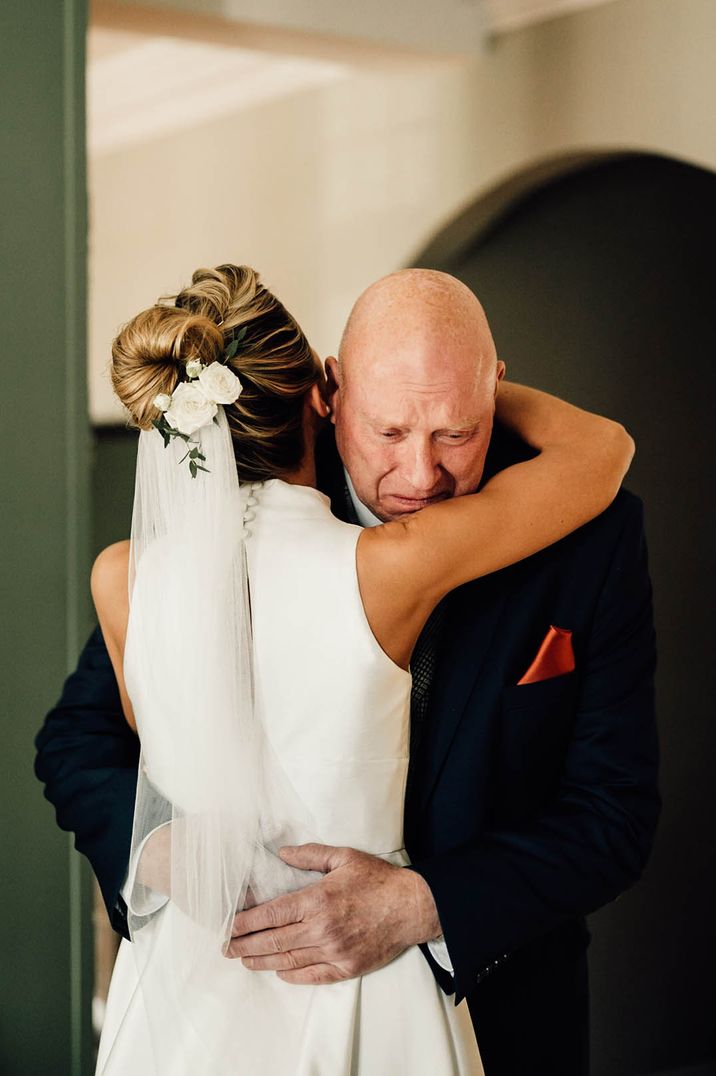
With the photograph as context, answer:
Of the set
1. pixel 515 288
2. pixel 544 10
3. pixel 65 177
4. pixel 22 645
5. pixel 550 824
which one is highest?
pixel 544 10

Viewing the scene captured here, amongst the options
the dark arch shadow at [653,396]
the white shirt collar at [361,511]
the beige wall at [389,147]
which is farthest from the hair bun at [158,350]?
the dark arch shadow at [653,396]

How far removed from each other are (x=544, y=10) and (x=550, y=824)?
8.50ft

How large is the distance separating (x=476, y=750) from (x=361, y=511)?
0.42 meters

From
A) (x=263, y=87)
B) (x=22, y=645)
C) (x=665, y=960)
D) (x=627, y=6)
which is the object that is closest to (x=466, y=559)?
(x=22, y=645)

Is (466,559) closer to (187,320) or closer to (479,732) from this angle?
(479,732)

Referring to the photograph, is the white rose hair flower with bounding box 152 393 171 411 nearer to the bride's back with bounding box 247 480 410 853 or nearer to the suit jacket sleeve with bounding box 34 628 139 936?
the bride's back with bounding box 247 480 410 853

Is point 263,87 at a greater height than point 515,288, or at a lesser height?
greater

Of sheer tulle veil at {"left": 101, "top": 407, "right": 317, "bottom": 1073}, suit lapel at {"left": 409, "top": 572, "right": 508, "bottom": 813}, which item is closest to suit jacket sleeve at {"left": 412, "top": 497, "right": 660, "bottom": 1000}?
suit lapel at {"left": 409, "top": 572, "right": 508, "bottom": 813}

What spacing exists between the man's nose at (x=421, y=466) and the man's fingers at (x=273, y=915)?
1.87 feet

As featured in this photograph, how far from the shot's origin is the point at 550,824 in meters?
1.81

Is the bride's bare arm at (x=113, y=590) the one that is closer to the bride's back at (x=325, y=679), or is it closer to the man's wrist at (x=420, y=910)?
the bride's back at (x=325, y=679)

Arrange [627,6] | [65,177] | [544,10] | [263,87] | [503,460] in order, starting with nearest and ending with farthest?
[503,460]
[65,177]
[627,6]
[544,10]
[263,87]

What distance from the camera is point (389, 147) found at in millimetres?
4090

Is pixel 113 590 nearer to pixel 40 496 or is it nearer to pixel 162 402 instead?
pixel 162 402
